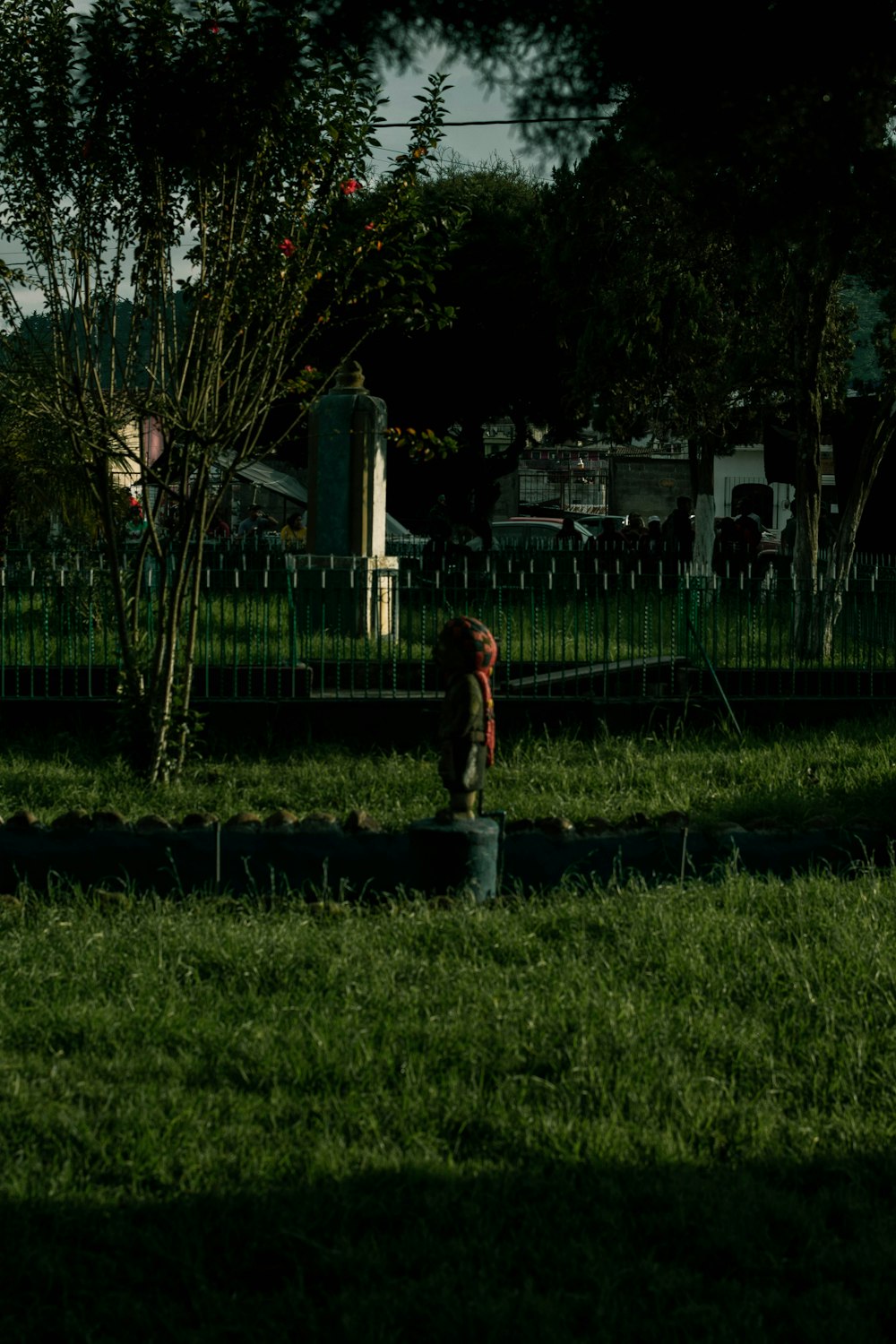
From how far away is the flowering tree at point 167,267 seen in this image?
9.71m

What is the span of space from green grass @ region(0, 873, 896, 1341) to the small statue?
34.0 inches

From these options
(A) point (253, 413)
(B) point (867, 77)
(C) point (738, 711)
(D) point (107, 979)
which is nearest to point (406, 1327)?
(D) point (107, 979)

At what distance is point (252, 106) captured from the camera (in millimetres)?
6051

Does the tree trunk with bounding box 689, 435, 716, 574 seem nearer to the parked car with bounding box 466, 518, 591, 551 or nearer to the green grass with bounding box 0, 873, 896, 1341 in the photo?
the parked car with bounding box 466, 518, 591, 551

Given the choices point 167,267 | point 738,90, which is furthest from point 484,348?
point 738,90

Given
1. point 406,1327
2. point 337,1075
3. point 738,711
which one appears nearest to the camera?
point 406,1327

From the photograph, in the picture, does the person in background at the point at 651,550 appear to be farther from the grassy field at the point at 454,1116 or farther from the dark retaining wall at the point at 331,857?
the grassy field at the point at 454,1116

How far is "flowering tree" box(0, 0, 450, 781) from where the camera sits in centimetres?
971

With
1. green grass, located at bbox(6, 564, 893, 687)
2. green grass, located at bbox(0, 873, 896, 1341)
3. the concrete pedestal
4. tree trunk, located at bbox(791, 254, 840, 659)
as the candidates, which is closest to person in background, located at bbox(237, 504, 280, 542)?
tree trunk, located at bbox(791, 254, 840, 659)

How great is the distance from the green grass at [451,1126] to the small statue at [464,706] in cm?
86

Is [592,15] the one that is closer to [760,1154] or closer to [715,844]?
[760,1154]

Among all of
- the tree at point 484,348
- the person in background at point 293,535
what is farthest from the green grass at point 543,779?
the tree at point 484,348

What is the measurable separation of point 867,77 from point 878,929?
3350mm

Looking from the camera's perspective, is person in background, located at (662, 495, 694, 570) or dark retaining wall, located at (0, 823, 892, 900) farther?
person in background, located at (662, 495, 694, 570)
